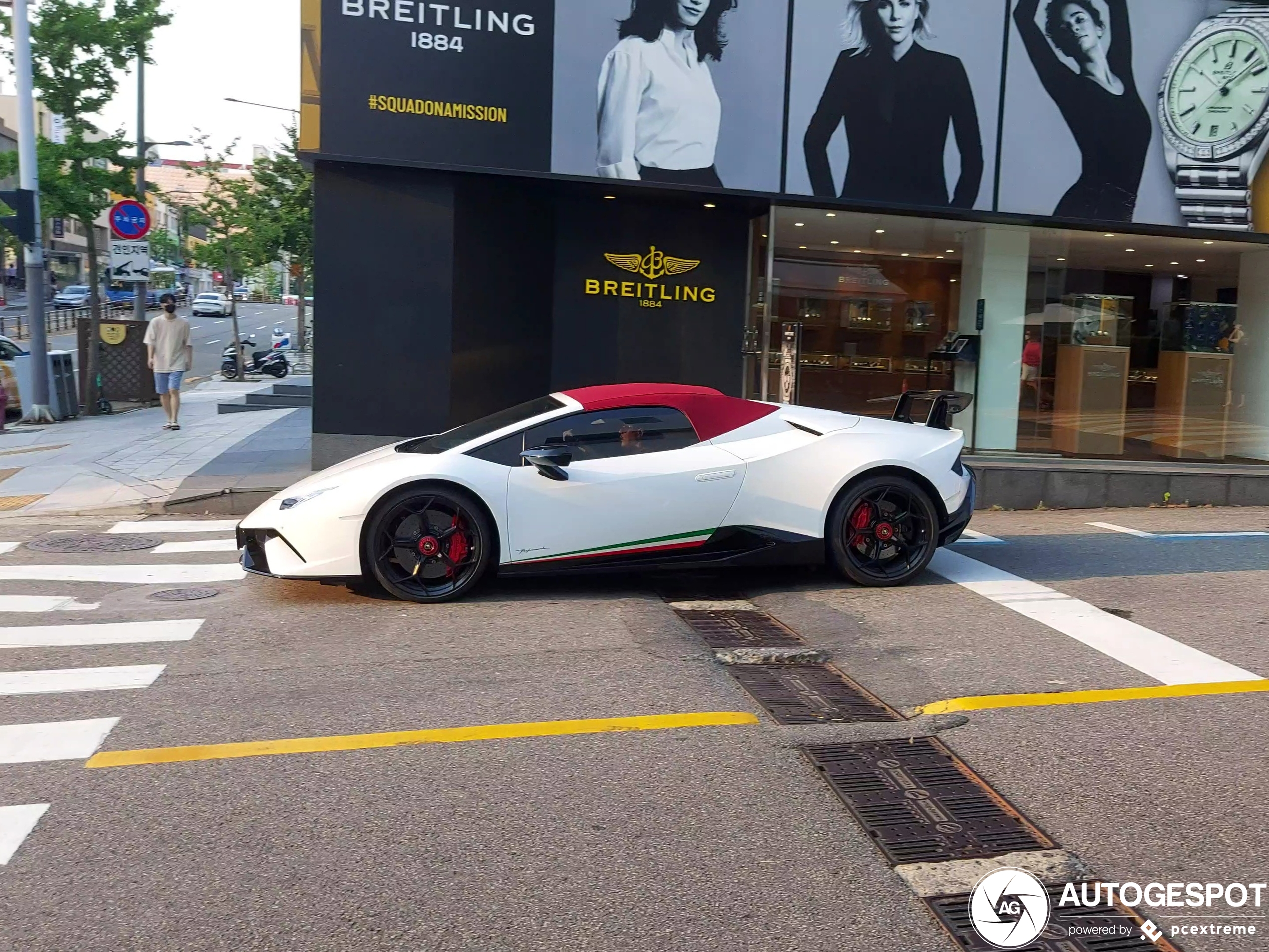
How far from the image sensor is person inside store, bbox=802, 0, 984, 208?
12.1 meters

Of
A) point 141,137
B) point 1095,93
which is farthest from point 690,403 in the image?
point 141,137

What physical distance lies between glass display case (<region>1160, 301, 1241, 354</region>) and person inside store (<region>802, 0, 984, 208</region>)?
3.17m

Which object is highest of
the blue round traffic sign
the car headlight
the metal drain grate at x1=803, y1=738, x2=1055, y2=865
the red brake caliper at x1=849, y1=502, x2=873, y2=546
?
the blue round traffic sign

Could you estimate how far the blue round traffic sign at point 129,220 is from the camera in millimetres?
16797

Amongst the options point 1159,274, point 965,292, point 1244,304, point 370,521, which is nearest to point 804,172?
point 965,292

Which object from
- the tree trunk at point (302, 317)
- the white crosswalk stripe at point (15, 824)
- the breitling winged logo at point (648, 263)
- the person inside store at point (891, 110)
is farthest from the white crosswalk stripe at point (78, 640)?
the tree trunk at point (302, 317)

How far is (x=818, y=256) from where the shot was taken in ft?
42.3

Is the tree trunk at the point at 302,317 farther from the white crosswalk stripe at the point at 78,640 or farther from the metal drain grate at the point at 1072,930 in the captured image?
the metal drain grate at the point at 1072,930

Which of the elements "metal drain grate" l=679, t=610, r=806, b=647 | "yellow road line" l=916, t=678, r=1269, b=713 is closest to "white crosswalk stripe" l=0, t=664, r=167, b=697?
"metal drain grate" l=679, t=610, r=806, b=647

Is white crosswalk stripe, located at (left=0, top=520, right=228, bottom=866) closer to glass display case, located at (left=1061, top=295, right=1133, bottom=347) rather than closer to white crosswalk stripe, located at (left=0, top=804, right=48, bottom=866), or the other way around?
white crosswalk stripe, located at (left=0, top=804, right=48, bottom=866)

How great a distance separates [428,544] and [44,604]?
7.85ft

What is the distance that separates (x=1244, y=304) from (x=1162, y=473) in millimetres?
2876

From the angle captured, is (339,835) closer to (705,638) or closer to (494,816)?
(494,816)

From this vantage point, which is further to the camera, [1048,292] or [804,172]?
[1048,292]
